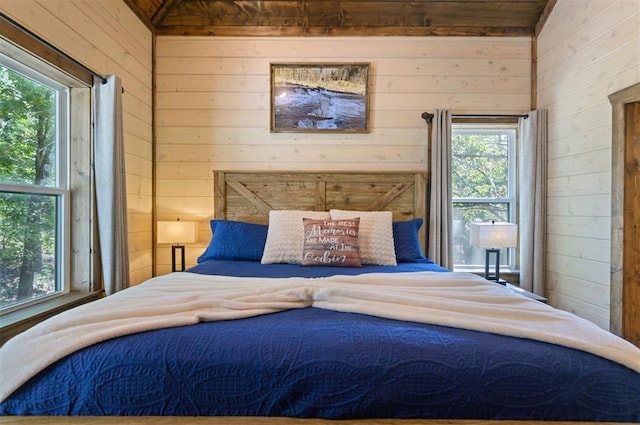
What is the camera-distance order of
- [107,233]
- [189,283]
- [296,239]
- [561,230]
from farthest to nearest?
[561,230] → [296,239] → [107,233] → [189,283]

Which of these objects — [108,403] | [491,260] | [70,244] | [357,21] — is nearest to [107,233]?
[70,244]

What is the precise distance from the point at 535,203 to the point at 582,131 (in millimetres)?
671

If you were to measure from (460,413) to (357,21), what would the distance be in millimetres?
3150

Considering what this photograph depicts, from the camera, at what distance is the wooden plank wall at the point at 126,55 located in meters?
1.95

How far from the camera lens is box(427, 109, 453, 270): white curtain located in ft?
9.78

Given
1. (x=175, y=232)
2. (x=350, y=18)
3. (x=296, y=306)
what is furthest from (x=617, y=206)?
(x=175, y=232)

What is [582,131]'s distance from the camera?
262 centimetres

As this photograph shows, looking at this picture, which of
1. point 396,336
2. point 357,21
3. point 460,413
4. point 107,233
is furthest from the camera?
point 357,21

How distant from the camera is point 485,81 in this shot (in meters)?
3.17

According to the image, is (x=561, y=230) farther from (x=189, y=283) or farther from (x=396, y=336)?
(x=189, y=283)

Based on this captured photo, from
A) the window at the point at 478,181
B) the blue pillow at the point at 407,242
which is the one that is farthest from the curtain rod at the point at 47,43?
the window at the point at 478,181

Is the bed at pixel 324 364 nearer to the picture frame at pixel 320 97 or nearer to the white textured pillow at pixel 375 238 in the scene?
the white textured pillow at pixel 375 238

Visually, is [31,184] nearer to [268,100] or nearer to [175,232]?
[175,232]

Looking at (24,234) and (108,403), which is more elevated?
(24,234)
